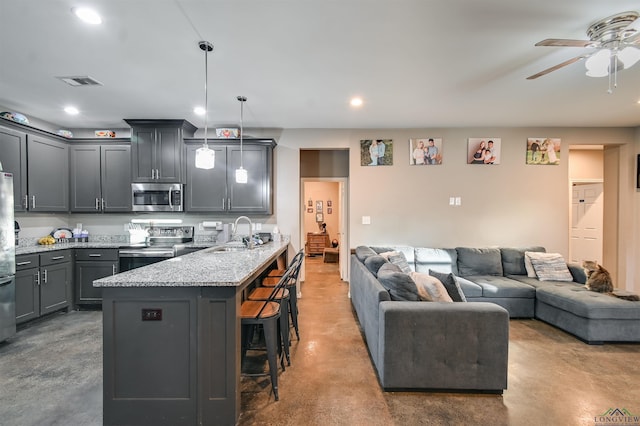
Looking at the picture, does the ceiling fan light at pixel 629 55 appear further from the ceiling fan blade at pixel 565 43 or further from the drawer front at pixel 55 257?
the drawer front at pixel 55 257

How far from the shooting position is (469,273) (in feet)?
14.2

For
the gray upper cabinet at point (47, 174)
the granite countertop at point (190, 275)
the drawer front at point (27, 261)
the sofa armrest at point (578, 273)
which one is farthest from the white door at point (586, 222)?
the gray upper cabinet at point (47, 174)

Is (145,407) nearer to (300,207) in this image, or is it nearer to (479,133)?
(300,207)

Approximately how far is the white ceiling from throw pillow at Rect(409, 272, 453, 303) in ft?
6.50

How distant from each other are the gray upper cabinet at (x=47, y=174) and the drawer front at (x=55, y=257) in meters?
0.68

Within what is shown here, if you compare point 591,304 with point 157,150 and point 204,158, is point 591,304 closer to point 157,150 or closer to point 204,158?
point 204,158

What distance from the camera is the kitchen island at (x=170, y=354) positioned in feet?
6.07

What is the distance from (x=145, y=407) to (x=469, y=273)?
13.6 feet

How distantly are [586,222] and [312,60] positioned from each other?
654cm

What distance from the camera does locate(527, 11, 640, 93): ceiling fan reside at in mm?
2014

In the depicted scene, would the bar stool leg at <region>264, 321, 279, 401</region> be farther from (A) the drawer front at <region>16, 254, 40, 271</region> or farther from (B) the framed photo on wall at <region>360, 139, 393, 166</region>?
(B) the framed photo on wall at <region>360, 139, 393, 166</region>

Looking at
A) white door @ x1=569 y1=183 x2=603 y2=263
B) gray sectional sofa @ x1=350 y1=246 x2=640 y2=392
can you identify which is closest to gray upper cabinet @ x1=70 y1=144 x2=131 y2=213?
gray sectional sofa @ x1=350 y1=246 x2=640 y2=392

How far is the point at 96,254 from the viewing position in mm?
4090

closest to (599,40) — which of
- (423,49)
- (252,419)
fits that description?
(423,49)
